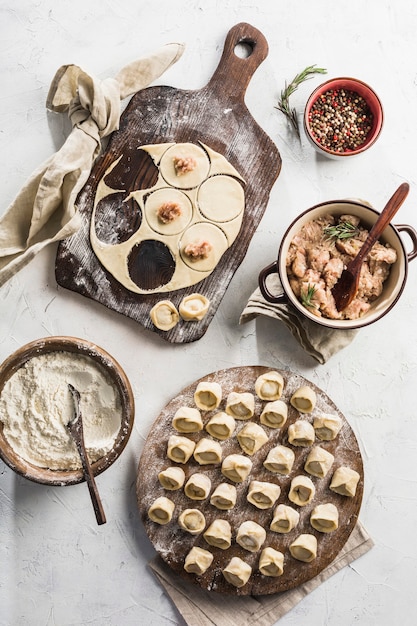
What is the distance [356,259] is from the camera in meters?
2.18

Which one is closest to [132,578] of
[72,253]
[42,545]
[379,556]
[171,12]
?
[42,545]

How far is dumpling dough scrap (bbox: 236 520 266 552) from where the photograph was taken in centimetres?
233

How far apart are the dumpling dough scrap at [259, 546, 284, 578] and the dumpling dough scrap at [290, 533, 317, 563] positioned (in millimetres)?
55

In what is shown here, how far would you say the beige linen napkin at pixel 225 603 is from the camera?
94.3 inches

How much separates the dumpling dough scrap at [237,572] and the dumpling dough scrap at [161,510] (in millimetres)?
275

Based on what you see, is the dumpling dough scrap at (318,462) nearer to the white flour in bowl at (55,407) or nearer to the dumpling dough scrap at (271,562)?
the dumpling dough scrap at (271,562)

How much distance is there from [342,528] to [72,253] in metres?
1.43

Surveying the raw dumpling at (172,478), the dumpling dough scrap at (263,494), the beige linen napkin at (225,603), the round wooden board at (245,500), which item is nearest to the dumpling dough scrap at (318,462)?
the round wooden board at (245,500)

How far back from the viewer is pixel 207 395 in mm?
2379

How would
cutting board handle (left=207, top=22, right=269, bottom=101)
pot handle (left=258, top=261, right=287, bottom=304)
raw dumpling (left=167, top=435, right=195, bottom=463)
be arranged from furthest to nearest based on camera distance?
cutting board handle (left=207, top=22, right=269, bottom=101)
raw dumpling (left=167, top=435, right=195, bottom=463)
pot handle (left=258, top=261, right=287, bottom=304)

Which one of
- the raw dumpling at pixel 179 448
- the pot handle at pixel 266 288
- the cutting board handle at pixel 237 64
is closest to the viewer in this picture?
the pot handle at pixel 266 288

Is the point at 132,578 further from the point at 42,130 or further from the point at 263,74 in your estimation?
the point at 263,74

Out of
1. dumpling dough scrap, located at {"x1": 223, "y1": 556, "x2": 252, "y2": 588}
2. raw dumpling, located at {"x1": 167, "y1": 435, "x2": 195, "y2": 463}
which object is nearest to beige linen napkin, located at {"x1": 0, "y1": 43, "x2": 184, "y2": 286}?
raw dumpling, located at {"x1": 167, "y1": 435, "x2": 195, "y2": 463}

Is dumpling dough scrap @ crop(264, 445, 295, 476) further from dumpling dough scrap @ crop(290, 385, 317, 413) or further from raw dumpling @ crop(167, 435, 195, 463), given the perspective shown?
raw dumpling @ crop(167, 435, 195, 463)
